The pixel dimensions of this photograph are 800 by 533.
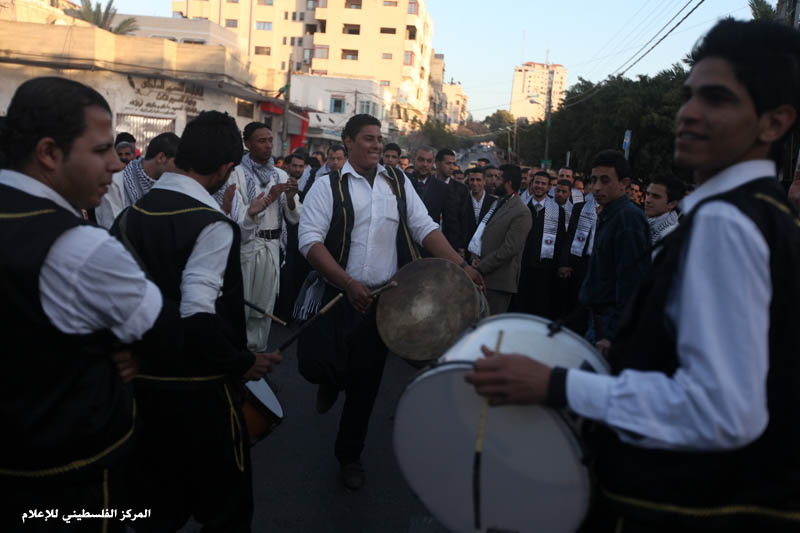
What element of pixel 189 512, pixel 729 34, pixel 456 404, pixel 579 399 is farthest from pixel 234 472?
pixel 729 34

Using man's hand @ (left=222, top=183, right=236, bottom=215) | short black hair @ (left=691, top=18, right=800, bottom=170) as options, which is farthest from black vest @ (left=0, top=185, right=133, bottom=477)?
man's hand @ (left=222, top=183, right=236, bottom=215)

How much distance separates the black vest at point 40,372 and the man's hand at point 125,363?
0.17 feet

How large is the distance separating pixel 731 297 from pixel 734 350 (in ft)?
0.37

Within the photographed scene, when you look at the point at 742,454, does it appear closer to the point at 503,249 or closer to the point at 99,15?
the point at 503,249

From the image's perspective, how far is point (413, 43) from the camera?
7588 centimetres

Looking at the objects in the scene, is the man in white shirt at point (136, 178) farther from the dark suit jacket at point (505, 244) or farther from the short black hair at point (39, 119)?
the dark suit jacket at point (505, 244)

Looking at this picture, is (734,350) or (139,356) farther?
(139,356)

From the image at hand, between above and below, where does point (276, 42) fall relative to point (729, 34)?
above

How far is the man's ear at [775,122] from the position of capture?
1.60m

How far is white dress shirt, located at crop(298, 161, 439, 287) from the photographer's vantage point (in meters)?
4.27

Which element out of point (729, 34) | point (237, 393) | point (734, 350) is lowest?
point (237, 393)

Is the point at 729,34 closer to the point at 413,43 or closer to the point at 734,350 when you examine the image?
the point at 734,350

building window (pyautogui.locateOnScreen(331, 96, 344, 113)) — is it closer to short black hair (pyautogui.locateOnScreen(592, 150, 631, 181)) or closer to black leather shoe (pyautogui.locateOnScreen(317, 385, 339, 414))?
short black hair (pyautogui.locateOnScreen(592, 150, 631, 181))

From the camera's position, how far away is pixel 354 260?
430 centimetres
